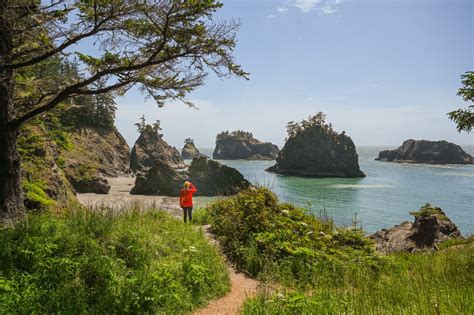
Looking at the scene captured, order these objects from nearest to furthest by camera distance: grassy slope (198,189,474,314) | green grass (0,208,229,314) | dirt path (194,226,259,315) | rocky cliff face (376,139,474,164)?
grassy slope (198,189,474,314), green grass (0,208,229,314), dirt path (194,226,259,315), rocky cliff face (376,139,474,164)

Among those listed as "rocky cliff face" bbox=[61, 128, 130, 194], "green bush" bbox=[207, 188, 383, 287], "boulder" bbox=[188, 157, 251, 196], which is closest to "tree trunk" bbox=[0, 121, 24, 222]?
"green bush" bbox=[207, 188, 383, 287]

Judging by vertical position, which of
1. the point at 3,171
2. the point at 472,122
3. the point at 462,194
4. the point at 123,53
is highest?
the point at 123,53

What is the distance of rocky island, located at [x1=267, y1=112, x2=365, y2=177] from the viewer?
9056 centimetres

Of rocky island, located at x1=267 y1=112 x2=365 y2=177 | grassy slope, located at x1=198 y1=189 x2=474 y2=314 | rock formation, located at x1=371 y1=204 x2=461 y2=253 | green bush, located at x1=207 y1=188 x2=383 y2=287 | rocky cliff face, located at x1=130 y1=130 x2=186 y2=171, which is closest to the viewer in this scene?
grassy slope, located at x1=198 y1=189 x2=474 y2=314

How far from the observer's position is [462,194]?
5034 cm

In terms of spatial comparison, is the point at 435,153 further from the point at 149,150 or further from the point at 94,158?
the point at 94,158

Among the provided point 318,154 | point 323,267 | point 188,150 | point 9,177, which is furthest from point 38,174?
point 188,150

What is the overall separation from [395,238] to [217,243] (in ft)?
33.7

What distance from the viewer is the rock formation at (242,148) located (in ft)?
578

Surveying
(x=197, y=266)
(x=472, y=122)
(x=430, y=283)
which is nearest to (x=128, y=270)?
(x=197, y=266)

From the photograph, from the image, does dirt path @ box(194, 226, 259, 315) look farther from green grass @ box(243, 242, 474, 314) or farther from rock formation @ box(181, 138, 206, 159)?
rock formation @ box(181, 138, 206, 159)

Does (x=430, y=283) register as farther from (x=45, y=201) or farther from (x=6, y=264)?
(x=45, y=201)

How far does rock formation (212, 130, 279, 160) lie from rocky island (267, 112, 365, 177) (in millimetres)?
71198

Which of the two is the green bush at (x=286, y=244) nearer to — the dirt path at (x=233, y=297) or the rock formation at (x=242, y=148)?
the dirt path at (x=233, y=297)
